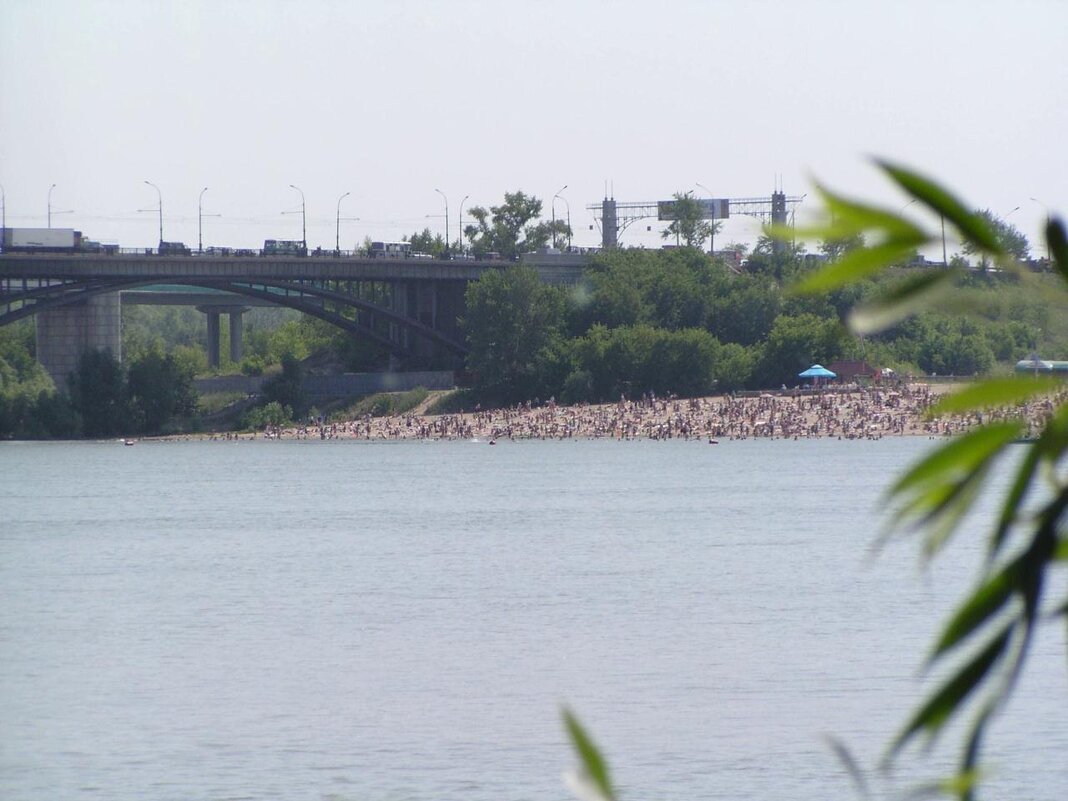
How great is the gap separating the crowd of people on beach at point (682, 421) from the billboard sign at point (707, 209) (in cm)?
3949

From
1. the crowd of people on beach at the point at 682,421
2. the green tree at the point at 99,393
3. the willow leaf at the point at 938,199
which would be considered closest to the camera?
the willow leaf at the point at 938,199

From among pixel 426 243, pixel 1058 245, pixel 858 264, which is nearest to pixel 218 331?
pixel 426 243

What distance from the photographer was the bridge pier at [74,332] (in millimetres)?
97375

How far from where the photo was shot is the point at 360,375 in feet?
367

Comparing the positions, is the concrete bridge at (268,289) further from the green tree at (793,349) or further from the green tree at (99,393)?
the green tree at (793,349)

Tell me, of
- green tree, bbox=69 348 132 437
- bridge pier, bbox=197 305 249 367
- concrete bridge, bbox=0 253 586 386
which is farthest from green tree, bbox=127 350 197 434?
bridge pier, bbox=197 305 249 367

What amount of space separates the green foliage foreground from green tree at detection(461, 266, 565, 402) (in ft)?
333

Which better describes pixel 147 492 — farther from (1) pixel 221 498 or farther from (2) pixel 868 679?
(2) pixel 868 679

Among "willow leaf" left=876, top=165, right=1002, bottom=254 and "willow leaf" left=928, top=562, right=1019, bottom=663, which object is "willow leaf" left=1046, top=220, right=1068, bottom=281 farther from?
"willow leaf" left=928, top=562, right=1019, bottom=663

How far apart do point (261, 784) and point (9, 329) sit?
354 feet

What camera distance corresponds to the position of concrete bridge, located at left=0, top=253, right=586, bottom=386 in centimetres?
8888

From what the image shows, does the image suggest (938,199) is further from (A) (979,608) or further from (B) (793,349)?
(B) (793,349)

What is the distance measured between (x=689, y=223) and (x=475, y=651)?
112134 millimetres

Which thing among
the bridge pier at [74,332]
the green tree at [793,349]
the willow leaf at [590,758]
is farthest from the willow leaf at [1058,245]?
the green tree at [793,349]
